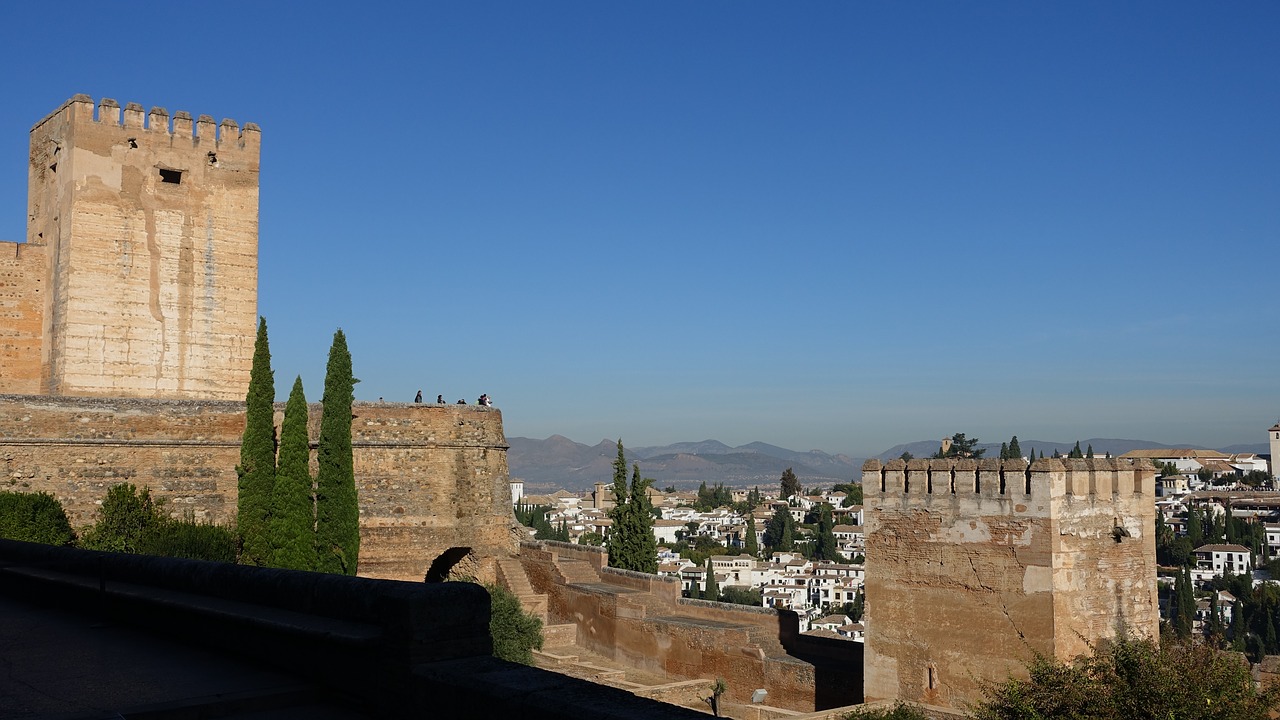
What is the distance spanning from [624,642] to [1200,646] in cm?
1032

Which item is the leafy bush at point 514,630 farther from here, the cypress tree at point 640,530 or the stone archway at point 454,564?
the cypress tree at point 640,530

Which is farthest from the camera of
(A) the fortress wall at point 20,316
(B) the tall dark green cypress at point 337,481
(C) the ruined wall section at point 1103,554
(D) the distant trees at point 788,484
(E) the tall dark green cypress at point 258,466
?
(D) the distant trees at point 788,484

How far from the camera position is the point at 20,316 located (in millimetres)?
23078

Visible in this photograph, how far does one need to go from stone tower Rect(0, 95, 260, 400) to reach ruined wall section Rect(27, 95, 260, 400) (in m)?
0.02

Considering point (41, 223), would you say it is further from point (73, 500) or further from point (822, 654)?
point (822, 654)

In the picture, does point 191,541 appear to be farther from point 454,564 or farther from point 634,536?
point 634,536

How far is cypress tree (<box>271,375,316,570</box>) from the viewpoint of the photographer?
782 inches

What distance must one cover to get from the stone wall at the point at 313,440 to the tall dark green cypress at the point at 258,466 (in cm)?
87

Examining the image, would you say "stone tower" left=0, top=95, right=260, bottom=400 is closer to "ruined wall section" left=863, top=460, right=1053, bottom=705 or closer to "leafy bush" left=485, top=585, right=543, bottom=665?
"leafy bush" left=485, top=585, right=543, bottom=665

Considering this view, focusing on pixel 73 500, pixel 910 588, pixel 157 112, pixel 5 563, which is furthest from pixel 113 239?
pixel 910 588

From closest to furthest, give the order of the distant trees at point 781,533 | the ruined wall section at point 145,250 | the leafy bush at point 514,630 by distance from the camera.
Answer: the leafy bush at point 514,630 < the ruined wall section at point 145,250 < the distant trees at point 781,533

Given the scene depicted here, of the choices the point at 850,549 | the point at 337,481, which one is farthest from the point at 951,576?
the point at 850,549

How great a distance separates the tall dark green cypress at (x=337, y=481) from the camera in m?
20.6

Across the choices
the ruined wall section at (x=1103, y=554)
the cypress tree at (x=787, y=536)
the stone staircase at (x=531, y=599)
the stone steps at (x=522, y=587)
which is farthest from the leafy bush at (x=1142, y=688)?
the cypress tree at (x=787, y=536)
